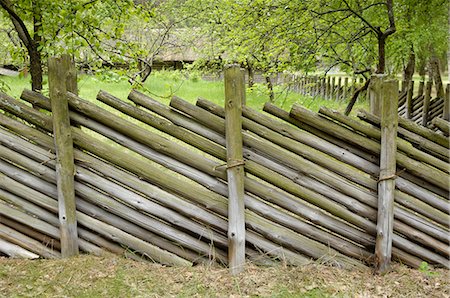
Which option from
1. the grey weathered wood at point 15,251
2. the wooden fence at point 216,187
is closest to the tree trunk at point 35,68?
the wooden fence at point 216,187

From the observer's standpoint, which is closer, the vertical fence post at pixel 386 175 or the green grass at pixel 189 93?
the vertical fence post at pixel 386 175

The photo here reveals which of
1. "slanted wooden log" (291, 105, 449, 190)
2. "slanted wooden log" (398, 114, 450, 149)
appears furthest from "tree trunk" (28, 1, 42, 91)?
"slanted wooden log" (398, 114, 450, 149)

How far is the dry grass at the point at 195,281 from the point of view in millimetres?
2963

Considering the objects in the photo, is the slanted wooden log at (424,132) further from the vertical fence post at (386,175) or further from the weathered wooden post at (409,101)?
the weathered wooden post at (409,101)

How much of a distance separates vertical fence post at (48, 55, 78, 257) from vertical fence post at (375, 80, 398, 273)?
210 centimetres

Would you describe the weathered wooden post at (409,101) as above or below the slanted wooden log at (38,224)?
above

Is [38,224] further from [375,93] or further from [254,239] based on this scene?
[375,93]

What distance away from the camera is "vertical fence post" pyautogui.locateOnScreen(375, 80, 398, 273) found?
9.91 feet

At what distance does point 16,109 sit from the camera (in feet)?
10.8

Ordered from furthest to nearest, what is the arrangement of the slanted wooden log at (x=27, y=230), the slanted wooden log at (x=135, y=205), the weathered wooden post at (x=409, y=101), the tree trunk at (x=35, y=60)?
the weathered wooden post at (x=409, y=101)
the tree trunk at (x=35, y=60)
the slanted wooden log at (x=27, y=230)
the slanted wooden log at (x=135, y=205)

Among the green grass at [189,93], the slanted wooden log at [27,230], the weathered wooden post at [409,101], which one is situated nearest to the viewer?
the slanted wooden log at [27,230]

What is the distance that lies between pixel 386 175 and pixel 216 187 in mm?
1138

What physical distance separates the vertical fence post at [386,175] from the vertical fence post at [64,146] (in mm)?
2098

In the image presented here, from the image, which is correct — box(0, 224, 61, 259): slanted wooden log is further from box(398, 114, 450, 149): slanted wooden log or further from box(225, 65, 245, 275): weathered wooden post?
box(398, 114, 450, 149): slanted wooden log
